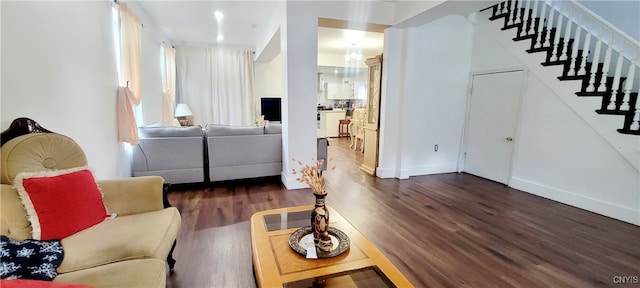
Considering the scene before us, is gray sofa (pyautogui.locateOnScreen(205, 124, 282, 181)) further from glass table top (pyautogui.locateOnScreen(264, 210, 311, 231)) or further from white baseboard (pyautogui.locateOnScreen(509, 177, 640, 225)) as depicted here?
white baseboard (pyautogui.locateOnScreen(509, 177, 640, 225))

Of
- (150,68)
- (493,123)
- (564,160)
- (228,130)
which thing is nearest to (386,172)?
(493,123)

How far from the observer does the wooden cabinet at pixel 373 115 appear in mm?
4312

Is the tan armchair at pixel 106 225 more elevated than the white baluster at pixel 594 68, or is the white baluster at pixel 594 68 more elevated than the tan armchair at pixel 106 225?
the white baluster at pixel 594 68

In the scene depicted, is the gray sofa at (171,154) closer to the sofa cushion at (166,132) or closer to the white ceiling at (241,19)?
the sofa cushion at (166,132)

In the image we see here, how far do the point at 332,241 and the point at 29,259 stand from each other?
1410mm

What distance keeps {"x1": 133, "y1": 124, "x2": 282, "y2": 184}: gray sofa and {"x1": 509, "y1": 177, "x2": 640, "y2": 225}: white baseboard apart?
11.5 feet

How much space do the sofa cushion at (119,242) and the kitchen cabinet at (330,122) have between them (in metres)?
7.14

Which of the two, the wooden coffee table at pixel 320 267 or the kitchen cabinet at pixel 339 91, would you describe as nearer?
the wooden coffee table at pixel 320 267

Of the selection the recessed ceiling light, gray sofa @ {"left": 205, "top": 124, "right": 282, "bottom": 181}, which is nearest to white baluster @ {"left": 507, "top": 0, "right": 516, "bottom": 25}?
gray sofa @ {"left": 205, "top": 124, "right": 282, "bottom": 181}

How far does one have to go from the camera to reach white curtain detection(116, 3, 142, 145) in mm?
3160

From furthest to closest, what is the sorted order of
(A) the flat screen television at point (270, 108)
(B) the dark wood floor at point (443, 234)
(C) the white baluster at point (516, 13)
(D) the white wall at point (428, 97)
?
1. (A) the flat screen television at point (270, 108)
2. (D) the white wall at point (428, 97)
3. (C) the white baluster at point (516, 13)
4. (B) the dark wood floor at point (443, 234)

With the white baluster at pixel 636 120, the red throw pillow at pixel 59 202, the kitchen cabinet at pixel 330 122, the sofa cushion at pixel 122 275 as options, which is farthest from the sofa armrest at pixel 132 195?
the kitchen cabinet at pixel 330 122

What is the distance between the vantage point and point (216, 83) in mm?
6816

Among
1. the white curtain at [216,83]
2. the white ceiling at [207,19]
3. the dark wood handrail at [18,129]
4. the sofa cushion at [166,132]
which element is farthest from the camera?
the white curtain at [216,83]
